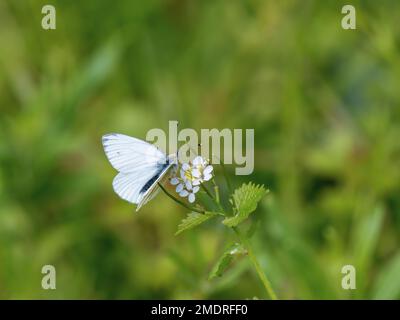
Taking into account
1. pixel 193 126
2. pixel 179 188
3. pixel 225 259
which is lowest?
pixel 225 259

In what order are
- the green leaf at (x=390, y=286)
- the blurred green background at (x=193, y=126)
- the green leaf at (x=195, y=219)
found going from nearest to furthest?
the green leaf at (x=195, y=219)
the green leaf at (x=390, y=286)
the blurred green background at (x=193, y=126)

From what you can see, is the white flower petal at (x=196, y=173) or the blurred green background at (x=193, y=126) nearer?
the white flower petal at (x=196, y=173)

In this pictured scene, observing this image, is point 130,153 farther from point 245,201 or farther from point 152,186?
point 245,201

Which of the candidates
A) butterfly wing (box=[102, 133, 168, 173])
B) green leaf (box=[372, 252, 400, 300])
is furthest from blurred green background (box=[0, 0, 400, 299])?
butterfly wing (box=[102, 133, 168, 173])

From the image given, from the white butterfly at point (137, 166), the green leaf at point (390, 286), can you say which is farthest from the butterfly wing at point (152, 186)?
→ the green leaf at point (390, 286)

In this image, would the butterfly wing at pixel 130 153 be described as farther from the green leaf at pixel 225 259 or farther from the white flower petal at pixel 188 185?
the green leaf at pixel 225 259

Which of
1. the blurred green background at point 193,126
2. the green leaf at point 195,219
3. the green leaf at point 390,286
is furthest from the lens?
the blurred green background at point 193,126

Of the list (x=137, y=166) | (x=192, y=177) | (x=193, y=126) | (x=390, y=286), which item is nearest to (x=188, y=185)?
(x=192, y=177)
